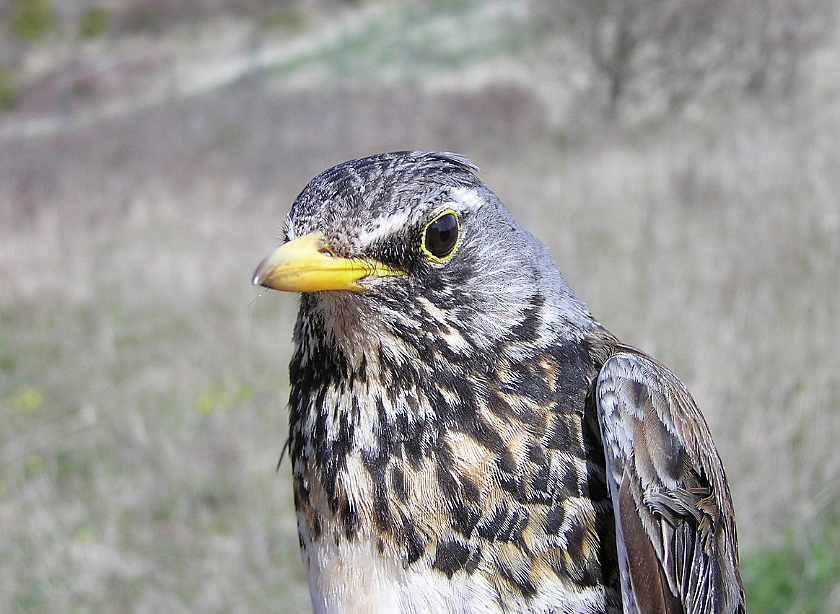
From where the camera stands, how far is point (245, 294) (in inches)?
310

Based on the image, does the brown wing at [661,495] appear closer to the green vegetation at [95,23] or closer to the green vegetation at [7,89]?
the green vegetation at [7,89]

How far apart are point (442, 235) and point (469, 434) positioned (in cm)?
43

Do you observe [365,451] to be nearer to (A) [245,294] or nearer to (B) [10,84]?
(A) [245,294]

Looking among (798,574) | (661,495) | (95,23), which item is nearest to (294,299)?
(798,574)

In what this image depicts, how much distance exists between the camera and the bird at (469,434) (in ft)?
5.46

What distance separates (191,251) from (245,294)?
215 centimetres

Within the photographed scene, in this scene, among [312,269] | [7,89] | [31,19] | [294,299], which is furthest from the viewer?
[31,19]

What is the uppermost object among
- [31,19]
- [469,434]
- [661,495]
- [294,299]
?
[31,19]

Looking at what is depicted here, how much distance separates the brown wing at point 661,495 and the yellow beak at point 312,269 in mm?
561

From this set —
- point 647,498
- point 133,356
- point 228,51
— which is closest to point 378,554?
point 647,498

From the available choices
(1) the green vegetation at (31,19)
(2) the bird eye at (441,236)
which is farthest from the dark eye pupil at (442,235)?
(1) the green vegetation at (31,19)

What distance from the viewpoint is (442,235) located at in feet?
5.54

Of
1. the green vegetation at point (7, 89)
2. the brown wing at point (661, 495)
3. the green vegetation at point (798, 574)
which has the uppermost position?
the green vegetation at point (7, 89)

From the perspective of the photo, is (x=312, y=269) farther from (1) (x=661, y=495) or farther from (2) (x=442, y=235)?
(1) (x=661, y=495)
